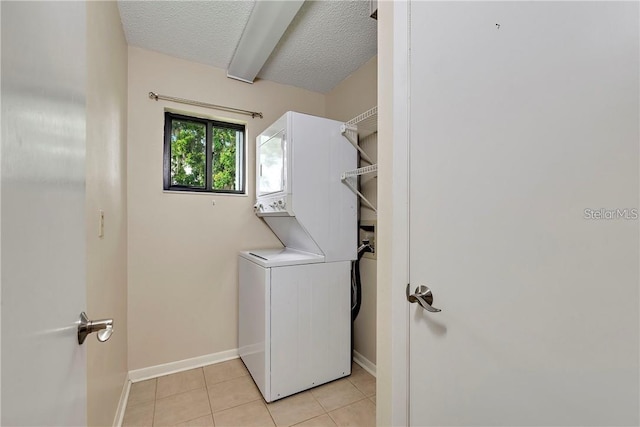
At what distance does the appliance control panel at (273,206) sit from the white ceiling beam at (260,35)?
3.63 ft

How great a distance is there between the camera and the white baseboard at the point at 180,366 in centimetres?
216

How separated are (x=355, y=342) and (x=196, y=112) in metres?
2.47

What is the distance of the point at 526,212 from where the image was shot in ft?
2.13

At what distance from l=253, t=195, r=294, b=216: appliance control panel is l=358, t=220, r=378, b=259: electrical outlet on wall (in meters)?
0.69

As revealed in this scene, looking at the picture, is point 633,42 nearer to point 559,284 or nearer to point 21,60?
point 559,284

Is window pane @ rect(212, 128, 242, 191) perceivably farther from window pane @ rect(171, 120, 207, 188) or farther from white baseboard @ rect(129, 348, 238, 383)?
white baseboard @ rect(129, 348, 238, 383)

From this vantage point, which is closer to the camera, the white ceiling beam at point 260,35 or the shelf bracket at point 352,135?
the white ceiling beam at point 260,35

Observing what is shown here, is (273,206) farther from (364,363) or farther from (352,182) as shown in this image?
(364,363)

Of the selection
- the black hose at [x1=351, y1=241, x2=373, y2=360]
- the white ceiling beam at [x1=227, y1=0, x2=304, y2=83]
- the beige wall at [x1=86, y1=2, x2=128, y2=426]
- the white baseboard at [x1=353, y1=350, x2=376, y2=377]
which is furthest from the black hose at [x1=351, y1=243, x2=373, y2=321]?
the white ceiling beam at [x1=227, y1=0, x2=304, y2=83]

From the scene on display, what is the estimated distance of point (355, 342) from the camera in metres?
2.49

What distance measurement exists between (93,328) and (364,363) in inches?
85.9

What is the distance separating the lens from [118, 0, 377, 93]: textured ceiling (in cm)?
178

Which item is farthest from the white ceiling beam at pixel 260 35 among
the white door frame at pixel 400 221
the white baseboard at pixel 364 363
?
the white baseboard at pixel 364 363

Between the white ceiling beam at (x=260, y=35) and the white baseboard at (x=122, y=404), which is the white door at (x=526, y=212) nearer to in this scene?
the white ceiling beam at (x=260, y=35)
